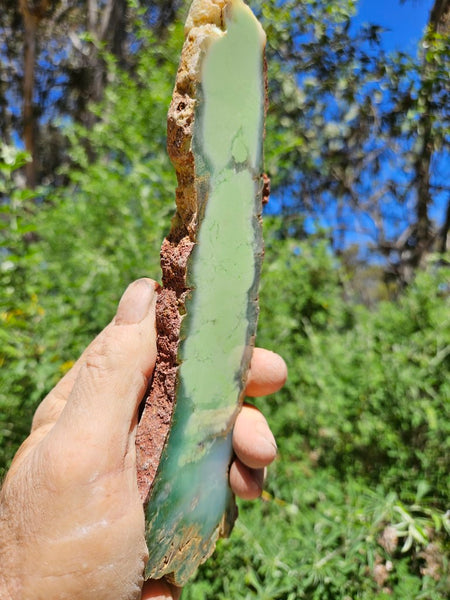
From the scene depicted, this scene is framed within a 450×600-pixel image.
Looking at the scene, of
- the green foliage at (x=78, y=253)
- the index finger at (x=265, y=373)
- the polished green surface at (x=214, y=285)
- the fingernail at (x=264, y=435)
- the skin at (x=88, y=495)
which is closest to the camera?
the skin at (x=88, y=495)

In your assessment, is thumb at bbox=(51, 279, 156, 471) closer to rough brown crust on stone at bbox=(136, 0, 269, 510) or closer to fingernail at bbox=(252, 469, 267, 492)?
rough brown crust on stone at bbox=(136, 0, 269, 510)

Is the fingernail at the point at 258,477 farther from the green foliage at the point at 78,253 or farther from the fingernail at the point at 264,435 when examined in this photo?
the green foliage at the point at 78,253

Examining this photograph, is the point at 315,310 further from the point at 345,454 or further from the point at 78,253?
the point at 78,253

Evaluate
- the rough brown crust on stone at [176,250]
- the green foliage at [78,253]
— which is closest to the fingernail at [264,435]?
the rough brown crust on stone at [176,250]

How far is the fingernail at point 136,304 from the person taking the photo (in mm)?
925

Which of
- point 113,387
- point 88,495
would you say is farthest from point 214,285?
point 88,495

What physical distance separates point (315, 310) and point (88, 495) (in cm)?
235

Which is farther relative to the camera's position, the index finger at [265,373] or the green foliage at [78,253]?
the green foliage at [78,253]

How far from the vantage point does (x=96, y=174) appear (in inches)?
117

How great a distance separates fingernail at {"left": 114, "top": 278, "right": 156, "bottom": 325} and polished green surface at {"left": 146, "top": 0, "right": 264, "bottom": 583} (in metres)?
0.11

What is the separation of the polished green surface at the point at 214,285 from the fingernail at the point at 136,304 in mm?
113

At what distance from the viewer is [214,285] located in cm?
90

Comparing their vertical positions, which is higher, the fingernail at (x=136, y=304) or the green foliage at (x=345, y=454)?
the fingernail at (x=136, y=304)

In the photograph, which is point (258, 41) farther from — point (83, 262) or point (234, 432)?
point (83, 262)
